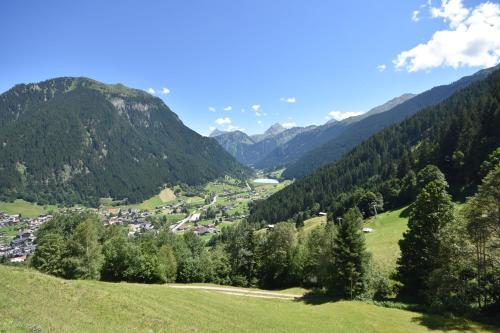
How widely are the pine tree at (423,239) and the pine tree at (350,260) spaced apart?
5.43 metres

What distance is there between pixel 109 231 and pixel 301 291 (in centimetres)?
5948

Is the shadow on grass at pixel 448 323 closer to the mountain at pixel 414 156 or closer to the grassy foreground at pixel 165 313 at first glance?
the grassy foreground at pixel 165 313

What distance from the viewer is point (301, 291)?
54.7 m

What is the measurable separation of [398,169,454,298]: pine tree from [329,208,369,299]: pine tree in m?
5.43

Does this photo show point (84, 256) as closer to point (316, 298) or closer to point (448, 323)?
point (316, 298)

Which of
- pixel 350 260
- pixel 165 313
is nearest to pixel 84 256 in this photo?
pixel 165 313

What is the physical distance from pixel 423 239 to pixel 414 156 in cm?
9474

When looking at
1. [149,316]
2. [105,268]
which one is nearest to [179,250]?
[105,268]

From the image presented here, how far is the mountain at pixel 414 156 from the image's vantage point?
3573 inches

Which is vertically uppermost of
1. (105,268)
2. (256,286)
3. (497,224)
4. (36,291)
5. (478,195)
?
(478,195)

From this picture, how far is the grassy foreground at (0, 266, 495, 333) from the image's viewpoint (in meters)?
23.4

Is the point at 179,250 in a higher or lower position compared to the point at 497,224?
lower

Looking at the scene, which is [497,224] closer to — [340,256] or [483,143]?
[340,256]

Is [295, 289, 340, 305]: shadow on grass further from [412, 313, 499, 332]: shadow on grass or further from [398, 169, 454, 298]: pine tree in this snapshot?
[412, 313, 499, 332]: shadow on grass
